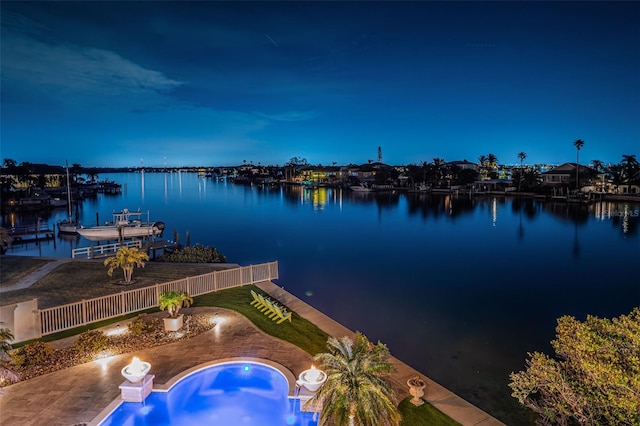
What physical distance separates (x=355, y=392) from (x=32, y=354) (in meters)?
10.2

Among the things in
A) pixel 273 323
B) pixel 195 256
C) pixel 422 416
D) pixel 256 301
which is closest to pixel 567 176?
pixel 195 256

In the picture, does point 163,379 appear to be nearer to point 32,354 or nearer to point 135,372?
point 135,372

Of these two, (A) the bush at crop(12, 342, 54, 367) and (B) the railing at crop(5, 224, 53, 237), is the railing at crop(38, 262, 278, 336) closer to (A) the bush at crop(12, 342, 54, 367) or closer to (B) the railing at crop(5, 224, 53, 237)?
(A) the bush at crop(12, 342, 54, 367)

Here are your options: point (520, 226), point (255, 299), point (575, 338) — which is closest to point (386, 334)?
point (255, 299)

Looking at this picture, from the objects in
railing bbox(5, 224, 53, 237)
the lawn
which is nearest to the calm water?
railing bbox(5, 224, 53, 237)

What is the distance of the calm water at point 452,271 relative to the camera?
56.1ft

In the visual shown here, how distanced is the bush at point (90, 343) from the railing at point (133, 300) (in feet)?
6.81

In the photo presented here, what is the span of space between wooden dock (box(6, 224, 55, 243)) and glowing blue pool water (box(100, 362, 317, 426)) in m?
42.7

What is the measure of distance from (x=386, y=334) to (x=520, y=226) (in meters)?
43.9

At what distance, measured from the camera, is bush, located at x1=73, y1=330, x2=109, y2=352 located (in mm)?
12703

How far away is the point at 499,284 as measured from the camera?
1109 inches

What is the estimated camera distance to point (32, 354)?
471 inches

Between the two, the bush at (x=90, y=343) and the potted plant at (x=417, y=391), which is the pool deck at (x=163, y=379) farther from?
the bush at (x=90, y=343)

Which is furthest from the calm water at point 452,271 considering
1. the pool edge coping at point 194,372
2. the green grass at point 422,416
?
the pool edge coping at point 194,372
